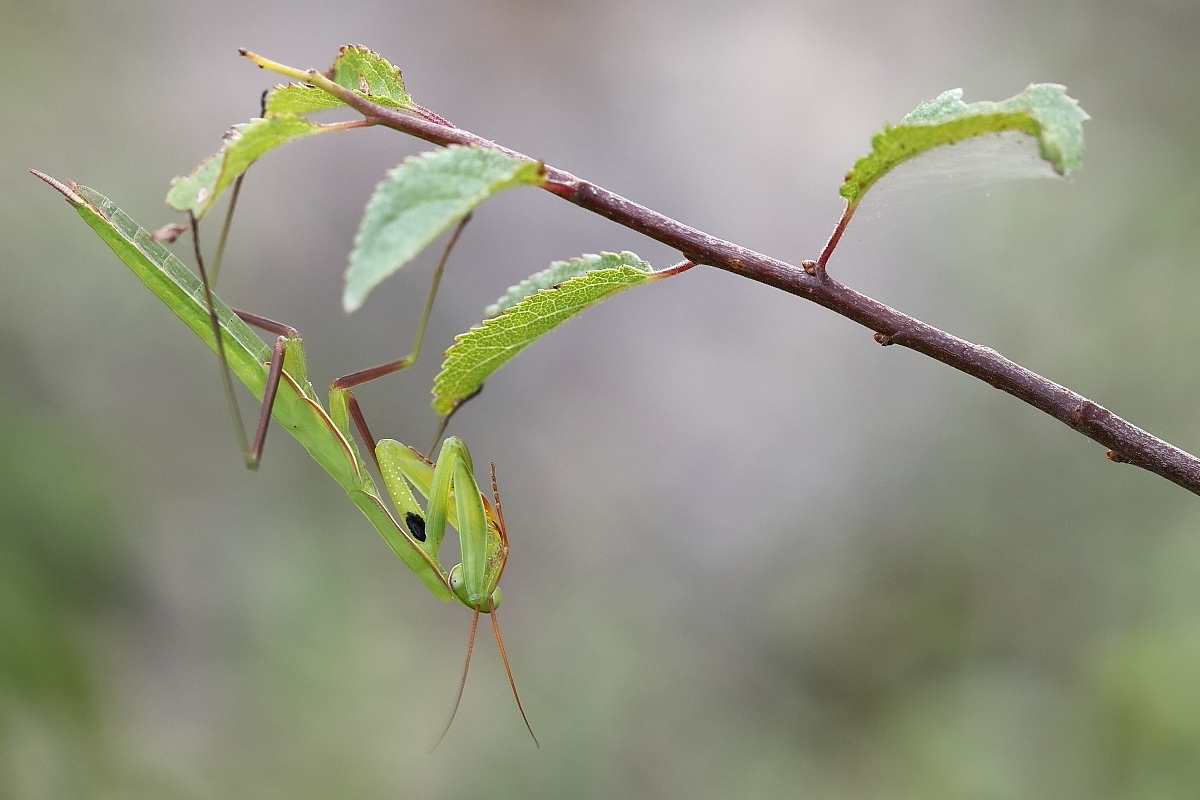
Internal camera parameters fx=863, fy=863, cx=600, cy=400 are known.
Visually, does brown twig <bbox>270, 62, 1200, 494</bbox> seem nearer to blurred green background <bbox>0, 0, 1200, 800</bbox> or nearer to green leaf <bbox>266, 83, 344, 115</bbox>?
green leaf <bbox>266, 83, 344, 115</bbox>

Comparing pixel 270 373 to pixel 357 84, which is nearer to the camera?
pixel 357 84

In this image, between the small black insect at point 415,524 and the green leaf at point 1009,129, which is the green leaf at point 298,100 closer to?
the green leaf at point 1009,129

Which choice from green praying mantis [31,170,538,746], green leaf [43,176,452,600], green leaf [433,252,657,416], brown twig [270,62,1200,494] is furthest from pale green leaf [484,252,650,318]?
green leaf [43,176,452,600]

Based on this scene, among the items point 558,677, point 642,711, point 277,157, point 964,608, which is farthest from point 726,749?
point 277,157

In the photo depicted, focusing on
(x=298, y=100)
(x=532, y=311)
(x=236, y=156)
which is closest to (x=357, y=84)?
(x=298, y=100)

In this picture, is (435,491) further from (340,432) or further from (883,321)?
(883,321)

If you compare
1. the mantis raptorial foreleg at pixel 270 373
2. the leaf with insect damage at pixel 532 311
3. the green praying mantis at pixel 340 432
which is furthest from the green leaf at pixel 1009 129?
the green praying mantis at pixel 340 432
